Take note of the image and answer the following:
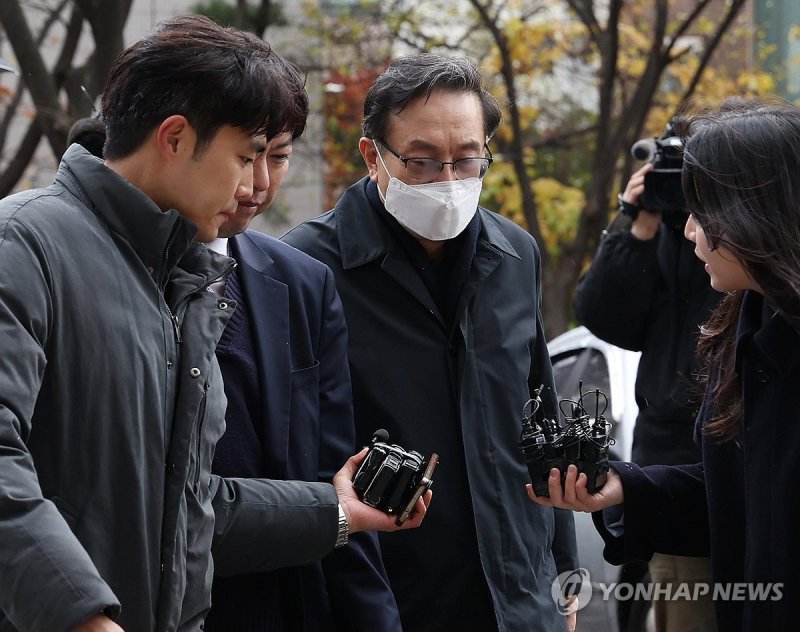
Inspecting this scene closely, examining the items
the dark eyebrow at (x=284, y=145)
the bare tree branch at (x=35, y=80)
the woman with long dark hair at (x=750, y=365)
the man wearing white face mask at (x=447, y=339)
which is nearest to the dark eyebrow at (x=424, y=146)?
the man wearing white face mask at (x=447, y=339)

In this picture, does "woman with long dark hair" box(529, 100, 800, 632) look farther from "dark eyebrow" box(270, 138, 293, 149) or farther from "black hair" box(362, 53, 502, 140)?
"dark eyebrow" box(270, 138, 293, 149)

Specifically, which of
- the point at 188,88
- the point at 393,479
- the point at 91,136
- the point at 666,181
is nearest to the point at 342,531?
the point at 393,479

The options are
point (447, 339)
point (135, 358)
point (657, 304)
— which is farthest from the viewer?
point (657, 304)

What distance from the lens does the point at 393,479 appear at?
8.88 feet

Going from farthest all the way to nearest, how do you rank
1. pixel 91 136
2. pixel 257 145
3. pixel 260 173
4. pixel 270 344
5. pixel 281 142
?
pixel 91 136, pixel 281 142, pixel 270 344, pixel 260 173, pixel 257 145

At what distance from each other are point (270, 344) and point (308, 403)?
0.16 metres

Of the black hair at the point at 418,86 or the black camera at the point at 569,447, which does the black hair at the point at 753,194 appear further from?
the black hair at the point at 418,86

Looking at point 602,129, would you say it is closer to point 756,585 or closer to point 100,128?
point 100,128

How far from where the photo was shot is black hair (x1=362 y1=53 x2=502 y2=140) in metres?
3.37

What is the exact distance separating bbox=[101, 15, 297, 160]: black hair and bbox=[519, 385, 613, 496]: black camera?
106 centimetres

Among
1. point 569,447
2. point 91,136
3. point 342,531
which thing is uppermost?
point 91,136

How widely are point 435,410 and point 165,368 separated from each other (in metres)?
1.18

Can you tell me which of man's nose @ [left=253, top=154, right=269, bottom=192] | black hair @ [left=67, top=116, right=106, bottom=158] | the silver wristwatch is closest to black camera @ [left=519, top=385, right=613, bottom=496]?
the silver wristwatch

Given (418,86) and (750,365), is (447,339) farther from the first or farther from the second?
(750,365)
